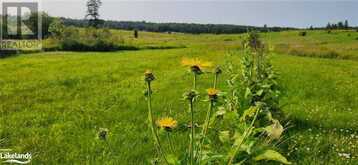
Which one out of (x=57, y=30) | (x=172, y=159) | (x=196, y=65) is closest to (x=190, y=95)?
(x=196, y=65)

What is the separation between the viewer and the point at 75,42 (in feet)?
165

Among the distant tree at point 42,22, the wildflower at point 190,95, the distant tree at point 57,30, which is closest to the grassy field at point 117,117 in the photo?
the wildflower at point 190,95

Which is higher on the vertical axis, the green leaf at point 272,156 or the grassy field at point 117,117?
the green leaf at point 272,156

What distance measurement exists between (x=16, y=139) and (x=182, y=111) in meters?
3.83

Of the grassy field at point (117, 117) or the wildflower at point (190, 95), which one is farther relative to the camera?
the grassy field at point (117, 117)

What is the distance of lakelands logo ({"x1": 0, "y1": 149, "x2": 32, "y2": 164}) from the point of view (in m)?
6.63

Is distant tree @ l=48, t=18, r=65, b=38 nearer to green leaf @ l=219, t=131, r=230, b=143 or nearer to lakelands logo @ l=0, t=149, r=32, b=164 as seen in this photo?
lakelands logo @ l=0, t=149, r=32, b=164

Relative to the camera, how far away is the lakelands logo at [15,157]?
663cm

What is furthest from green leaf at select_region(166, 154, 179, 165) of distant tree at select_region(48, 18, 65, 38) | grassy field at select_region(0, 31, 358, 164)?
distant tree at select_region(48, 18, 65, 38)

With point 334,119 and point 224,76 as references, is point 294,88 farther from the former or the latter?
point 334,119

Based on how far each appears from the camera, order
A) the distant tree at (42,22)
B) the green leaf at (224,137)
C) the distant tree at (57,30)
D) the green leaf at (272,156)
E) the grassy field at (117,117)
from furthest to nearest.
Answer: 1. the distant tree at (42,22)
2. the distant tree at (57,30)
3. the grassy field at (117,117)
4. the green leaf at (224,137)
5. the green leaf at (272,156)

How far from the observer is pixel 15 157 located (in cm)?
682

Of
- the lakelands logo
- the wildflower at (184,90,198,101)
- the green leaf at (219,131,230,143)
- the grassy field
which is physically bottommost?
the lakelands logo

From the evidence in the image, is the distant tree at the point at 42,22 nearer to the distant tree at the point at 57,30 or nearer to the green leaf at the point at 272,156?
the distant tree at the point at 57,30
